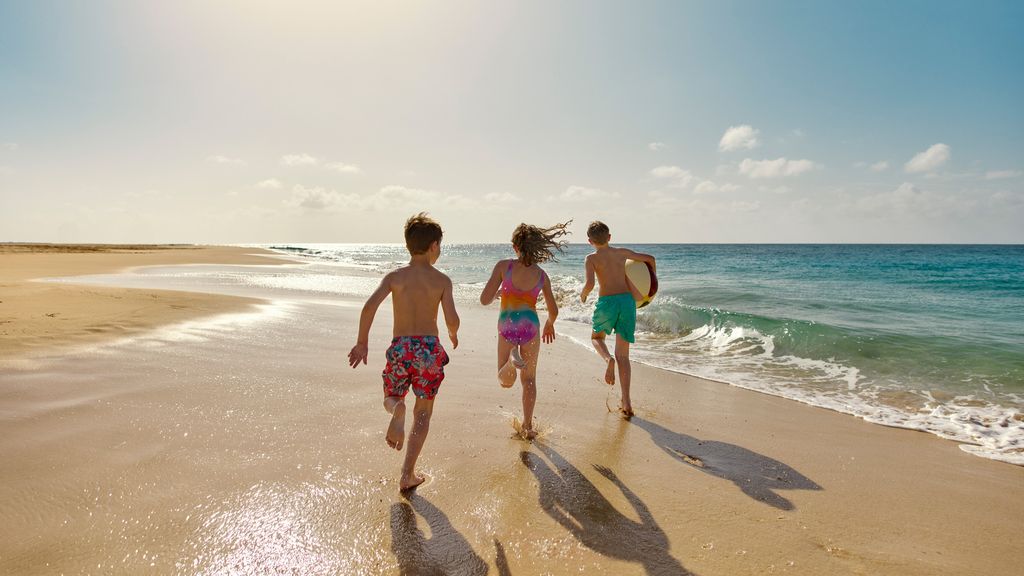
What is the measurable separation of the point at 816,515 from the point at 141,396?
5.80 m

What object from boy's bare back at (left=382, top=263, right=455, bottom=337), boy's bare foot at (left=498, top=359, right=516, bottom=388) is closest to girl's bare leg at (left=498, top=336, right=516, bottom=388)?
boy's bare foot at (left=498, top=359, right=516, bottom=388)

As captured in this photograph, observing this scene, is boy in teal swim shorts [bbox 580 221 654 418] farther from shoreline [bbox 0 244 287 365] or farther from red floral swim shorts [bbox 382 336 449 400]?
shoreline [bbox 0 244 287 365]

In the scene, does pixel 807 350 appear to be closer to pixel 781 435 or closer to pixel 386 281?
pixel 781 435

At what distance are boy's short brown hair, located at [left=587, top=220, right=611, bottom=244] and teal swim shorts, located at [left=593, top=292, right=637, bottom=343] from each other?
660 millimetres

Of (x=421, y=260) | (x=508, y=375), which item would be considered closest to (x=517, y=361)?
(x=508, y=375)

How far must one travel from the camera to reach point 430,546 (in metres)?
2.67

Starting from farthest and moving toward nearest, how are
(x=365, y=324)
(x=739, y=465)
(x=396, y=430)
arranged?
(x=739, y=465) < (x=365, y=324) < (x=396, y=430)

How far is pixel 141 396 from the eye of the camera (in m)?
4.76

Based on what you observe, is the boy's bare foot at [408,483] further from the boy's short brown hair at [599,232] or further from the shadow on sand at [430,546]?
the boy's short brown hair at [599,232]

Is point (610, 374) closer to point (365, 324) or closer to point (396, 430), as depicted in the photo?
point (396, 430)

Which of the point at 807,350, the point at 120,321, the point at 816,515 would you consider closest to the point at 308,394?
the point at 816,515

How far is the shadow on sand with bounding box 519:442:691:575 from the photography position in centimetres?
268

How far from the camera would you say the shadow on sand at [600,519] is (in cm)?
268

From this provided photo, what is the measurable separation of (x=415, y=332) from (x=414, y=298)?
9.3 inches
